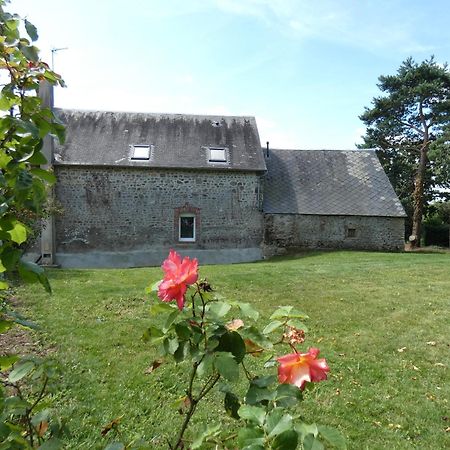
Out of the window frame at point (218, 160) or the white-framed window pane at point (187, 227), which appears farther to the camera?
the window frame at point (218, 160)

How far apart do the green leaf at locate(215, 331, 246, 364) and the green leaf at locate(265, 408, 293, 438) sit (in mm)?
258

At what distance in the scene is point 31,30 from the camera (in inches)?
54.2

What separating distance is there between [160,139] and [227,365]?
742 inches

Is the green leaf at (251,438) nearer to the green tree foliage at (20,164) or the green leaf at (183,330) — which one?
the green leaf at (183,330)

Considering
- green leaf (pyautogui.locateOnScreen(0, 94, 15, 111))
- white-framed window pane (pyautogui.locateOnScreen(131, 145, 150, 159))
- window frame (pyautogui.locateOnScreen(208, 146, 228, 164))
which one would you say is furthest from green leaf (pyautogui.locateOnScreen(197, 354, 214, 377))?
white-framed window pane (pyautogui.locateOnScreen(131, 145, 150, 159))

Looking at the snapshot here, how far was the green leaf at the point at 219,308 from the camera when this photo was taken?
145 centimetres

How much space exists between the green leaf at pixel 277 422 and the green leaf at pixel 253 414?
29 millimetres

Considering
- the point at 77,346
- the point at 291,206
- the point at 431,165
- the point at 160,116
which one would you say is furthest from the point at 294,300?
the point at 431,165

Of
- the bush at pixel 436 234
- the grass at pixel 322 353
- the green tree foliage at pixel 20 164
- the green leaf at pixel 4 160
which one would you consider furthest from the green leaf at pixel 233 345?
the bush at pixel 436 234

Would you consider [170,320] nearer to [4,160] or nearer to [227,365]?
[227,365]

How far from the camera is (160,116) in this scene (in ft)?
67.5

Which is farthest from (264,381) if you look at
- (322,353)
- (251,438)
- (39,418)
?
(322,353)

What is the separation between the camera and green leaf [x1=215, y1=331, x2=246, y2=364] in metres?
1.40

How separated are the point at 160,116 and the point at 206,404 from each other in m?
17.8
